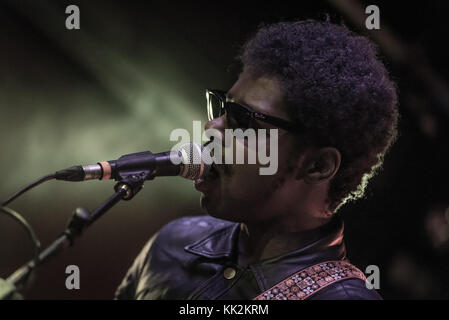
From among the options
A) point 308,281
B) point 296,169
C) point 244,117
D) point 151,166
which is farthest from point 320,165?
point 151,166

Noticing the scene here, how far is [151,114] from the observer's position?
3607mm

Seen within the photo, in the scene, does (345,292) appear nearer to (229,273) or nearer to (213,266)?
(229,273)

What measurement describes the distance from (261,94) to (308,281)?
0.86 meters

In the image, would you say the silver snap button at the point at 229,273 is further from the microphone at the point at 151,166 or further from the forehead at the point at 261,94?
the forehead at the point at 261,94

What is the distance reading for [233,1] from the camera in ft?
10.3

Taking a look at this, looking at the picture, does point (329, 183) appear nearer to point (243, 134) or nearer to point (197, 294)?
point (243, 134)

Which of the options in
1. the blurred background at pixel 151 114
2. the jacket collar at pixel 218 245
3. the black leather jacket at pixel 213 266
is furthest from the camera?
the blurred background at pixel 151 114

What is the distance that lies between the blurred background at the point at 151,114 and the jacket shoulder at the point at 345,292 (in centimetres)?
85

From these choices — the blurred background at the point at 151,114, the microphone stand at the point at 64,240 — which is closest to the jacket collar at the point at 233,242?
the blurred background at the point at 151,114

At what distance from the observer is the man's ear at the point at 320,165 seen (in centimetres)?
209

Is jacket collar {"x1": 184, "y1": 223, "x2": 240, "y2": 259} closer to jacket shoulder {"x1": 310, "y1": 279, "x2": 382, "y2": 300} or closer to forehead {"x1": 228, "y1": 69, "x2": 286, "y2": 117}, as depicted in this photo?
jacket shoulder {"x1": 310, "y1": 279, "x2": 382, "y2": 300}

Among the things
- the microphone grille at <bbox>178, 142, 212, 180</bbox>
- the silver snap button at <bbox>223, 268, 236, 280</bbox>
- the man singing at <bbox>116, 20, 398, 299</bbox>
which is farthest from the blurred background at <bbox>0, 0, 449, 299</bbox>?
the microphone grille at <bbox>178, 142, 212, 180</bbox>

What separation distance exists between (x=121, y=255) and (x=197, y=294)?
1.86m
